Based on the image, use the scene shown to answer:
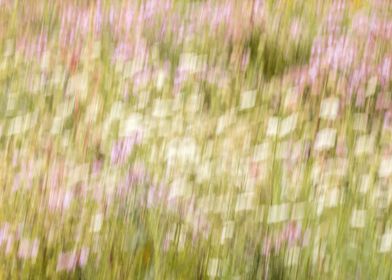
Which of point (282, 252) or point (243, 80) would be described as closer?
point (282, 252)

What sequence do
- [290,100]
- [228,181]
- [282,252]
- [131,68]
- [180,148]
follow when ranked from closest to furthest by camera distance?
[282,252] < [228,181] < [180,148] < [290,100] < [131,68]

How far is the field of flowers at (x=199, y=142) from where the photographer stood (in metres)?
2.21

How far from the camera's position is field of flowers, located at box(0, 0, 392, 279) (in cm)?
221

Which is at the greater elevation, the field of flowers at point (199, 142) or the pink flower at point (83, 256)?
the field of flowers at point (199, 142)

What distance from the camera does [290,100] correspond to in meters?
2.84

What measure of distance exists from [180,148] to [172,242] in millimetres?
418

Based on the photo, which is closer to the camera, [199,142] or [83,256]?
[83,256]

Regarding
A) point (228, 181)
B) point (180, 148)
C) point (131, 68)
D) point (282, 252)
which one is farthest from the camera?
point (131, 68)

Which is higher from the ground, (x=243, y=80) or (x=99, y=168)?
(x=243, y=80)

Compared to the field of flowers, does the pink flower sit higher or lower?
lower

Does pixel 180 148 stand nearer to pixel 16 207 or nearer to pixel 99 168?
pixel 99 168

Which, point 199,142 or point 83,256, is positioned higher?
point 199,142

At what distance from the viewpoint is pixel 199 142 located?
2.60 meters

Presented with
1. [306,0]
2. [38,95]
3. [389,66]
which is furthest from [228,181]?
[306,0]
